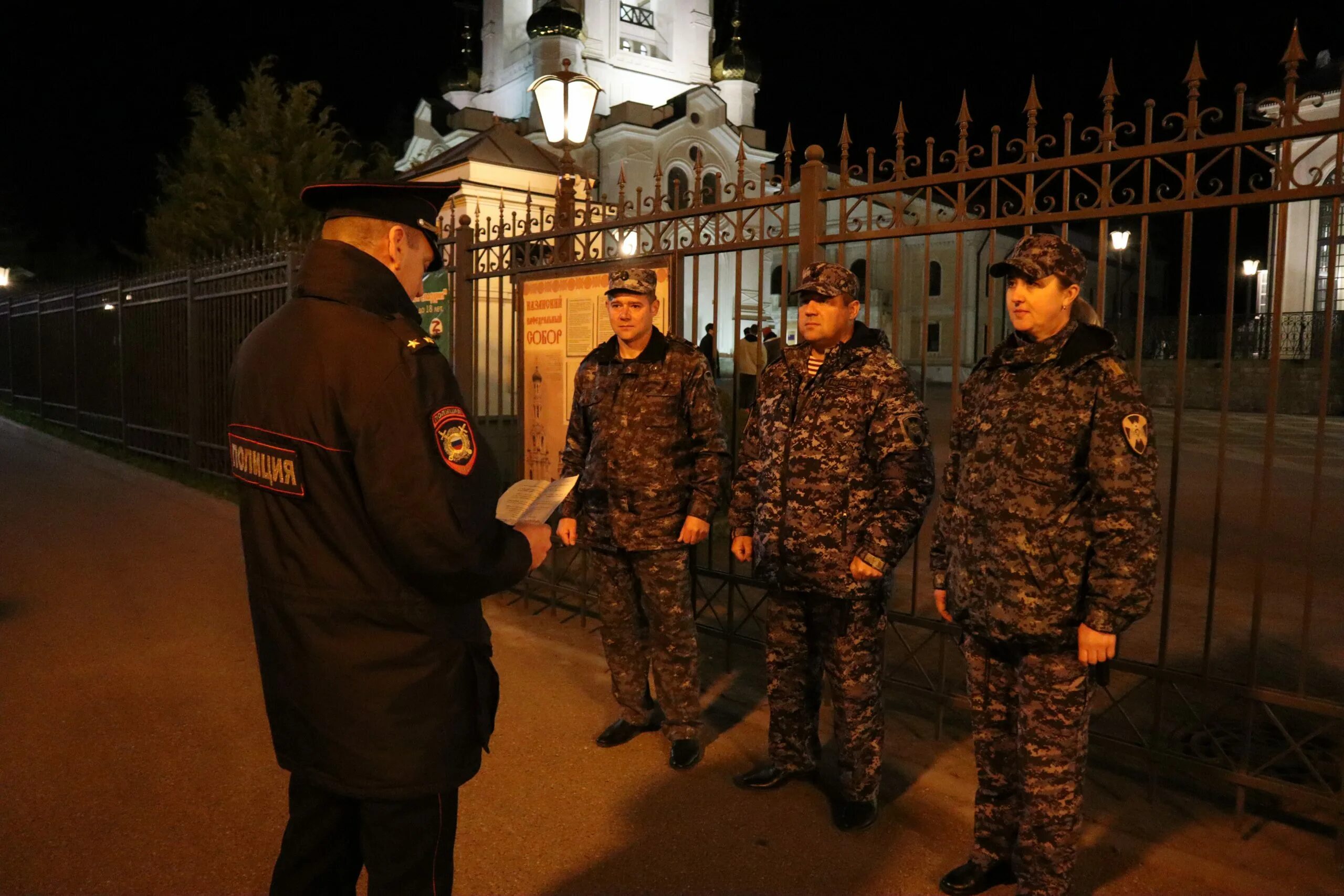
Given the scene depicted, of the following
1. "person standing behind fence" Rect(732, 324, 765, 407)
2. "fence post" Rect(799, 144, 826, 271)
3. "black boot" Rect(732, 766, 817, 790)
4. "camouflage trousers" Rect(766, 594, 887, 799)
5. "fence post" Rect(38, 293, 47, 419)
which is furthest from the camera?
"fence post" Rect(38, 293, 47, 419)

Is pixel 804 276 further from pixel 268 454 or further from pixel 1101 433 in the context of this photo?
pixel 268 454

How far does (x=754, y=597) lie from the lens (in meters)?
6.46

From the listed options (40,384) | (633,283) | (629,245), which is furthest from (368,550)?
(40,384)

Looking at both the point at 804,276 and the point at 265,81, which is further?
the point at 265,81

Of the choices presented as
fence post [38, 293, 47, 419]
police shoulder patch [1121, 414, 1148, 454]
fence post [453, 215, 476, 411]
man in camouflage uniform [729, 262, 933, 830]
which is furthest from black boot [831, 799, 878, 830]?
fence post [38, 293, 47, 419]

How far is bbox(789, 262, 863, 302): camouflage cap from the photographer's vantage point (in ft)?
11.3

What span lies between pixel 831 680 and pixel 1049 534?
1156 mm

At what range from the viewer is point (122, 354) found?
13555mm

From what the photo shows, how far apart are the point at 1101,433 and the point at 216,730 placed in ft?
12.9

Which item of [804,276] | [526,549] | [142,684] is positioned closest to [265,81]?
[142,684]

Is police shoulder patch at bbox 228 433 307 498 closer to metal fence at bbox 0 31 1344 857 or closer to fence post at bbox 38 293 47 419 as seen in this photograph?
metal fence at bbox 0 31 1344 857

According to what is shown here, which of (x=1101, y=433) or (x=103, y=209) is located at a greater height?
(x=103, y=209)

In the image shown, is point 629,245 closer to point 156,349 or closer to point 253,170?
point 156,349

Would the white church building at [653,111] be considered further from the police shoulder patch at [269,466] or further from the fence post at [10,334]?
the police shoulder patch at [269,466]
